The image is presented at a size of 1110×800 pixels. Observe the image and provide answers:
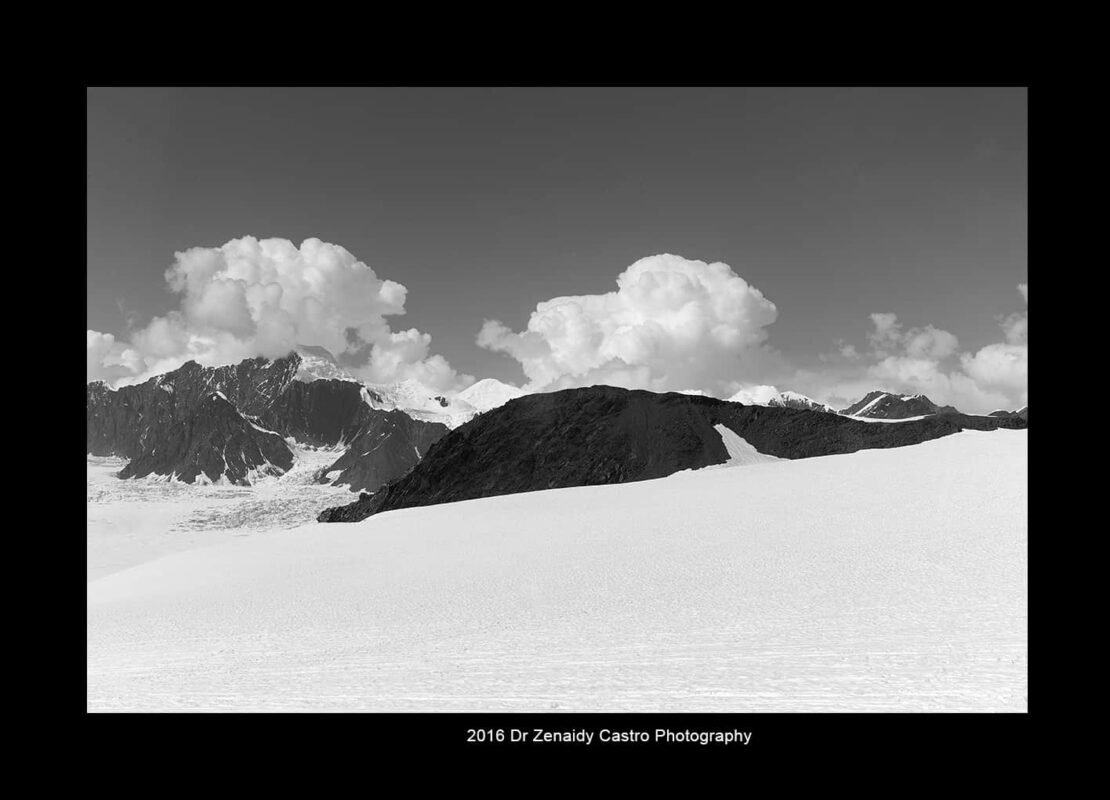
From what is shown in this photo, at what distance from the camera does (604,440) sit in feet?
286

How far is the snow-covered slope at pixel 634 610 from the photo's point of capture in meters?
8.84

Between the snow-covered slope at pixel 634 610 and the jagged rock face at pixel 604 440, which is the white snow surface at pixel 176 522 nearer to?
the jagged rock face at pixel 604 440

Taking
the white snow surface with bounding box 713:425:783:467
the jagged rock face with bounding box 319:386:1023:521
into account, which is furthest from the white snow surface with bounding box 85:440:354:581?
the white snow surface with bounding box 713:425:783:467

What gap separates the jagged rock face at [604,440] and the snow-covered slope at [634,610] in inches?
2217

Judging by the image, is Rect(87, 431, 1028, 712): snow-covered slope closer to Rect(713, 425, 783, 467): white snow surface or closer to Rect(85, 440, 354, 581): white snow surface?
Rect(713, 425, 783, 467): white snow surface

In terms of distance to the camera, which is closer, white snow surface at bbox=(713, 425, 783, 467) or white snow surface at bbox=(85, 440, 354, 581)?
white snow surface at bbox=(713, 425, 783, 467)

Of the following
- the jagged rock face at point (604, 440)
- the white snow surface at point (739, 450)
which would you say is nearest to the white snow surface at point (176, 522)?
the jagged rock face at point (604, 440)

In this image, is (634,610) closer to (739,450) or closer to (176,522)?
(739,450)

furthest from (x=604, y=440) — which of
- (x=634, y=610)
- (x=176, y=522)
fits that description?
(x=176, y=522)

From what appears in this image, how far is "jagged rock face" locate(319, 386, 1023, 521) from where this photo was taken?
270 ft

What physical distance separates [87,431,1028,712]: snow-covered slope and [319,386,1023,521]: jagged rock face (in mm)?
56306

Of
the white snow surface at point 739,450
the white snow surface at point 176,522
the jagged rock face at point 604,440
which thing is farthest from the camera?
the white snow surface at point 176,522
